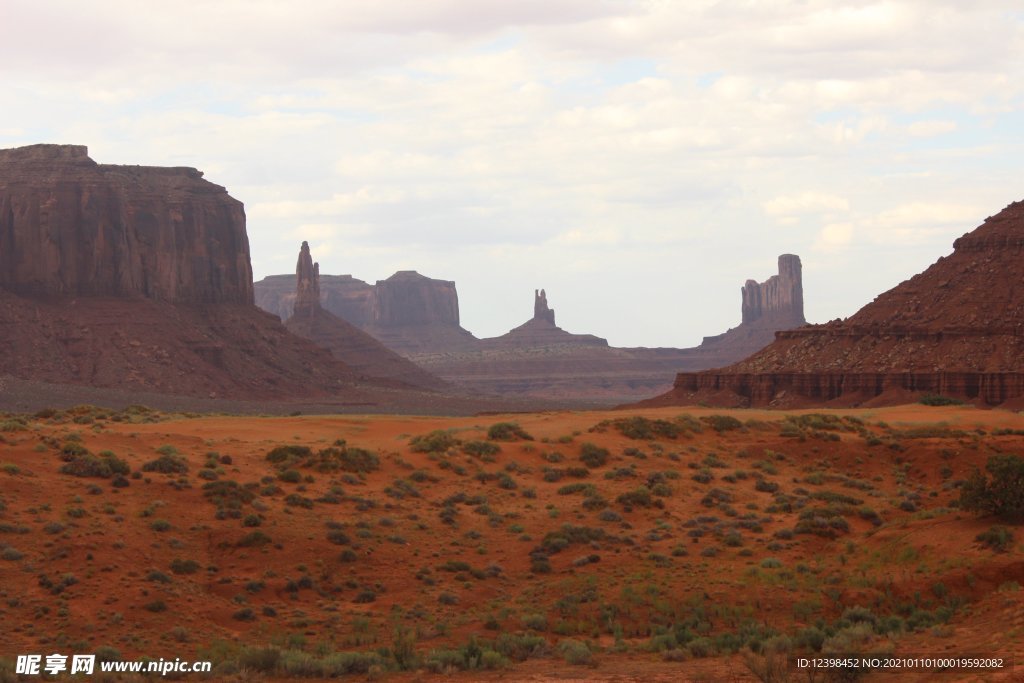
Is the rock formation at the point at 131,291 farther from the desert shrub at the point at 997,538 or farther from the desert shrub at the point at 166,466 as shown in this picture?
the desert shrub at the point at 997,538

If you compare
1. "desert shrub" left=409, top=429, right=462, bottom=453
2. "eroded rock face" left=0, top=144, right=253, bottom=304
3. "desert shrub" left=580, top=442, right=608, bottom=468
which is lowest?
"desert shrub" left=580, top=442, right=608, bottom=468

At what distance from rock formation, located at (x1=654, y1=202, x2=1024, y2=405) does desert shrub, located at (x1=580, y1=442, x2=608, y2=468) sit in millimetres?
44765

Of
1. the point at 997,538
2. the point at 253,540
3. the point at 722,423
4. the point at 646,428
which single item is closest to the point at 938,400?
the point at 722,423

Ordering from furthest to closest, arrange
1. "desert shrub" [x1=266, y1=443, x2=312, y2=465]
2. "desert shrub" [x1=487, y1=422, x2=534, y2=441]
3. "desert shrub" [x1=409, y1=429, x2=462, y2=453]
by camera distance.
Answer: "desert shrub" [x1=487, y1=422, x2=534, y2=441]
"desert shrub" [x1=409, y1=429, x2=462, y2=453]
"desert shrub" [x1=266, y1=443, x2=312, y2=465]

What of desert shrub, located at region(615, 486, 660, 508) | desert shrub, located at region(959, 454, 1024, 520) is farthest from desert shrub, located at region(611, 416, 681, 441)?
desert shrub, located at region(959, 454, 1024, 520)

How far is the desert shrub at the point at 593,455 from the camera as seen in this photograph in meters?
45.1

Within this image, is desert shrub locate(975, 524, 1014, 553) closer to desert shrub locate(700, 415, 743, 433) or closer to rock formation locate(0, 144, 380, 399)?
desert shrub locate(700, 415, 743, 433)

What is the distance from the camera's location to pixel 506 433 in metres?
49.2

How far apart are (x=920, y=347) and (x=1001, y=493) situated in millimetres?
63004

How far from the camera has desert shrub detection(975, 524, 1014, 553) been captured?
102 feet

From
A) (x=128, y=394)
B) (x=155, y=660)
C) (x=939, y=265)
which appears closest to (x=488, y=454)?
(x=155, y=660)

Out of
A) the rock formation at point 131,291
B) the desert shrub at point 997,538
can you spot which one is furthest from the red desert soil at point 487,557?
the rock formation at point 131,291

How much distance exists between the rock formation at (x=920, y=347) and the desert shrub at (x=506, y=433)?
141ft

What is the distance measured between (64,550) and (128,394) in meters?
90.9
